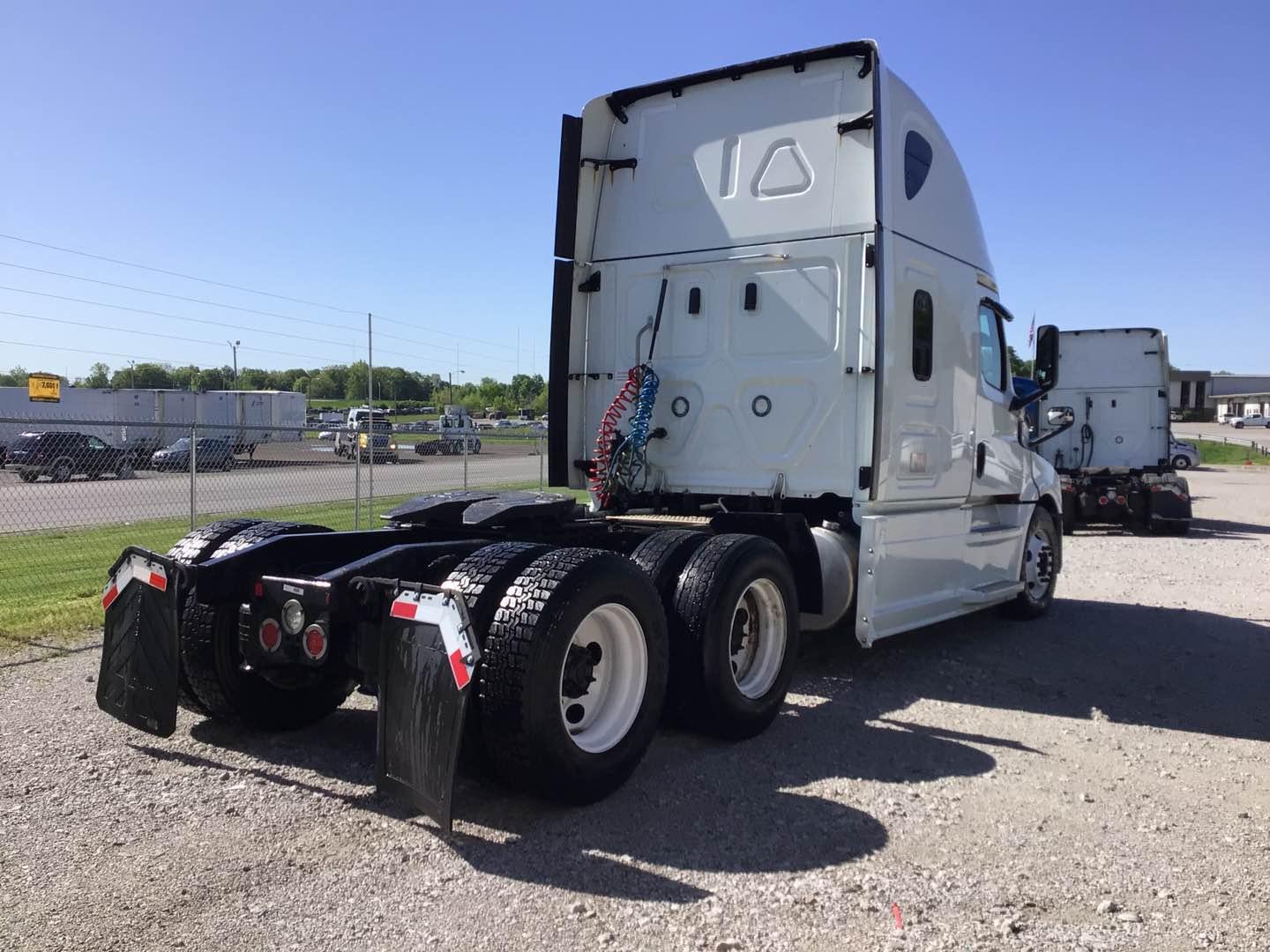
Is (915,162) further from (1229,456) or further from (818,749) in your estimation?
(1229,456)

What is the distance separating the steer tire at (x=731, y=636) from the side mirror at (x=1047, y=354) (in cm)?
352

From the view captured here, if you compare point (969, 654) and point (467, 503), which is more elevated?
point (467, 503)

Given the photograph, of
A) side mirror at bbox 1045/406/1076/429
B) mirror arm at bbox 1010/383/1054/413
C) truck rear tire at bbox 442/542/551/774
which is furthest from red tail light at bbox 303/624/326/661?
side mirror at bbox 1045/406/1076/429

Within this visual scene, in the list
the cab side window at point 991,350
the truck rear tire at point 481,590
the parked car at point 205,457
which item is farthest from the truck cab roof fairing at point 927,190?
the parked car at point 205,457

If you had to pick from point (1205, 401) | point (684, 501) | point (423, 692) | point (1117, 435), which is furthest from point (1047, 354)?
point (1205, 401)

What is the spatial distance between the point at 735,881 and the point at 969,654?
4.55 m

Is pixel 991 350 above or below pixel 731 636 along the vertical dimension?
above

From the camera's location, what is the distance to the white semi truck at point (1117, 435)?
1680cm

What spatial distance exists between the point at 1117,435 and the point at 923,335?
42.5 ft

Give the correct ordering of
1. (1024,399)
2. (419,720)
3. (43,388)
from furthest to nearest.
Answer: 1. (43,388)
2. (1024,399)
3. (419,720)

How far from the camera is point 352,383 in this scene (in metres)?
111

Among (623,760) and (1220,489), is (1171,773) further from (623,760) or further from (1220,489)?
(1220,489)

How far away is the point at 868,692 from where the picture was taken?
20.7 feet

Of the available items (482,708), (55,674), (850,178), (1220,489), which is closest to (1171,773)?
(482,708)
